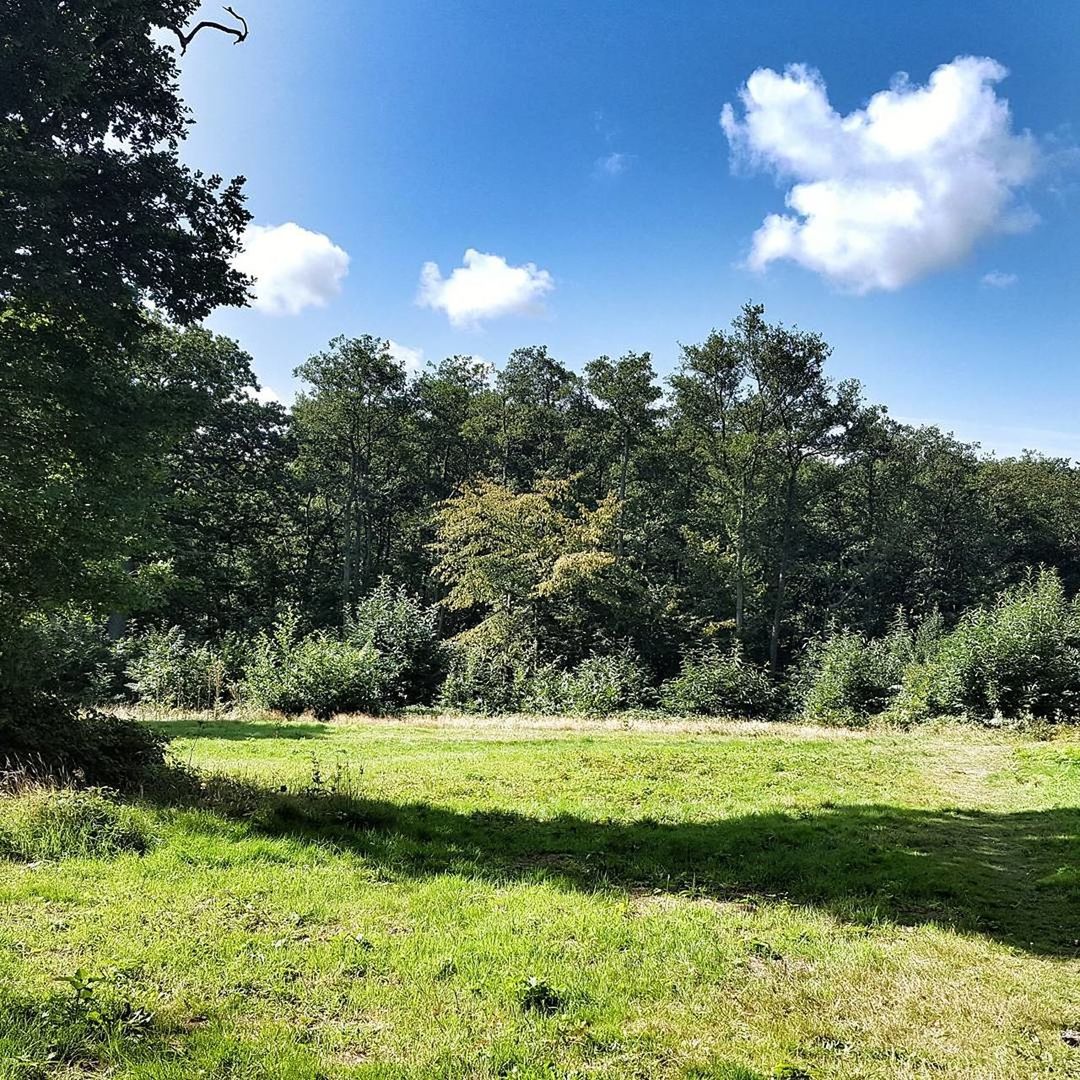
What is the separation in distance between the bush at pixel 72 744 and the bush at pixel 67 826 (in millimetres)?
1019

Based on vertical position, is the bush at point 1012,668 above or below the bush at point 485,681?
above

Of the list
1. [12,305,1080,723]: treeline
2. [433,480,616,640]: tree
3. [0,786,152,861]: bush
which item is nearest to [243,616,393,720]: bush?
[12,305,1080,723]: treeline

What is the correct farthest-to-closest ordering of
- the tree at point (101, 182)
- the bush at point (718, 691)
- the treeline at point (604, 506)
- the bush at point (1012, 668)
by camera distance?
1. the treeline at point (604, 506)
2. the bush at point (718, 691)
3. the bush at point (1012, 668)
4. the tree at point (101, 182)

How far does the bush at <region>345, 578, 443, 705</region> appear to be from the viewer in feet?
85.5

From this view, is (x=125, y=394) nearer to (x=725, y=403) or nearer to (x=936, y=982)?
(x=936, y=982)

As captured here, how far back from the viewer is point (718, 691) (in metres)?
27.4

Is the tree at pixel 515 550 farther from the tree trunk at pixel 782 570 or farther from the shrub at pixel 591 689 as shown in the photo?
the tree trunk at pixel 782 570

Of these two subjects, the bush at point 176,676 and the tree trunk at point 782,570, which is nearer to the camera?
the bush at point 176,676

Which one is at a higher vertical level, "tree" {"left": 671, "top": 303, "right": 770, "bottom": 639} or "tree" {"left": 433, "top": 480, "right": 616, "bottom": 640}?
"tree" {"left": 671, "top": 303, "right": 770, "bottom": 639}

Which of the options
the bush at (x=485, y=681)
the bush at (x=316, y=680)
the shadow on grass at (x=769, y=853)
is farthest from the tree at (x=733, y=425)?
the shadow on grass at (x=769, y=853)

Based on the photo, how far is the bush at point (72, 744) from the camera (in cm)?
792

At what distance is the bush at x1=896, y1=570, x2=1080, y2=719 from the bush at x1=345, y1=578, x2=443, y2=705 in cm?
1726

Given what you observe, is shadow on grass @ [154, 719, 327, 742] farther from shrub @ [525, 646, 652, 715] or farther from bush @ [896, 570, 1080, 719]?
bush @ [896, 570, 1080, 719]

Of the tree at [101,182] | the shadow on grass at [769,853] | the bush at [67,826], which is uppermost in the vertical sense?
the tree at [101,182]
